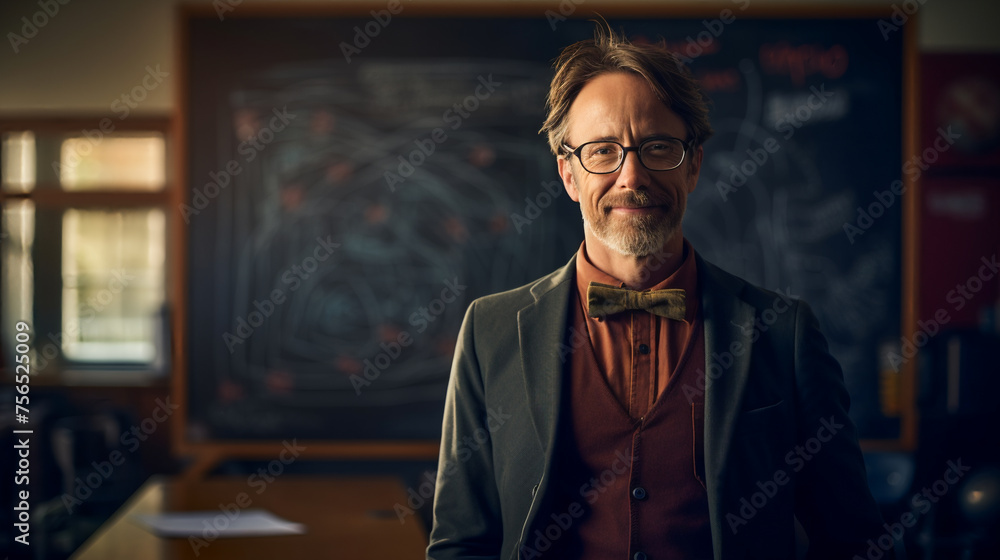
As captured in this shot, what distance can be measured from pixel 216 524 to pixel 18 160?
286cm

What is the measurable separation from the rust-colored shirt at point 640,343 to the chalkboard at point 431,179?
5.90ft

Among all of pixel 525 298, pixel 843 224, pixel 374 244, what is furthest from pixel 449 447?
pixel 843 224

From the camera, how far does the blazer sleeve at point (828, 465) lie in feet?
3.37

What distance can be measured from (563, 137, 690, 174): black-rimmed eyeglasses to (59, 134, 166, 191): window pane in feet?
11.5

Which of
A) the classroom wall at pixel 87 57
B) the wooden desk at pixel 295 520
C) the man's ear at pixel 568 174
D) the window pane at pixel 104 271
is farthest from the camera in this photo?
the window pane at pixel 104 271

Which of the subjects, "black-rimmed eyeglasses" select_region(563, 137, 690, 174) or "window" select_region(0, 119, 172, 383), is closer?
"black-rimmed eyeglasses" select_region(563, 137, 690, 174)

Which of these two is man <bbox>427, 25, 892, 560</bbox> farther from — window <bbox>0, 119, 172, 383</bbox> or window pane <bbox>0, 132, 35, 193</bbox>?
window pane <bbox>0, 132, 35, 193</bbox>

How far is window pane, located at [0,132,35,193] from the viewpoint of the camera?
12.5ft

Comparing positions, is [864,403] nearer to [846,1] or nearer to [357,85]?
[846,1]

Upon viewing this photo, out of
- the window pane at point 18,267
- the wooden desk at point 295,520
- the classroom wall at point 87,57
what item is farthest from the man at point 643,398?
the window pane at point 18,267

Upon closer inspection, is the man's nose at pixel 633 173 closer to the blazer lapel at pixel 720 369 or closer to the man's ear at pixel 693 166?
the man's ear at pixel 693 166

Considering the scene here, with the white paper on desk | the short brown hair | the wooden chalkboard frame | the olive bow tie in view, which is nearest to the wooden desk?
the white paper on desk

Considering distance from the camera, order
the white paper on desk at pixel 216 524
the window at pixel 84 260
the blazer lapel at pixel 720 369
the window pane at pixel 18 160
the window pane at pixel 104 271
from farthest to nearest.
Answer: the window pane at pixel 104 271
the window at pixel 84 260
the window pane at pixel 18 160
the white paper on desk at pixel 216 524
the blazer lapel at pixel 720 369

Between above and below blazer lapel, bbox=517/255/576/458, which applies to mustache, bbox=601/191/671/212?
above
